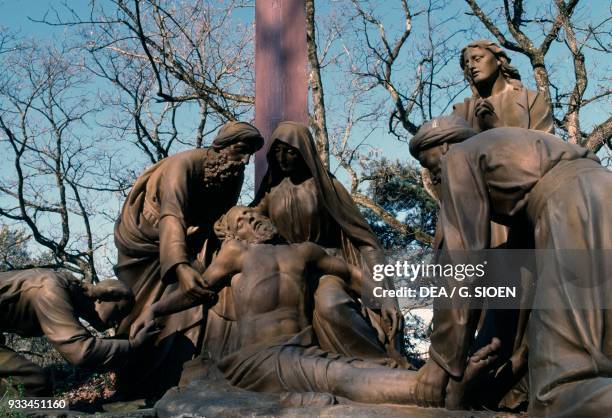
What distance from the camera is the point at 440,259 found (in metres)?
3.99

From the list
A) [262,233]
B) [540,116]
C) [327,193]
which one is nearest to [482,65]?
[540,116]

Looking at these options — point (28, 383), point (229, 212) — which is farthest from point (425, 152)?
point (28, 383)

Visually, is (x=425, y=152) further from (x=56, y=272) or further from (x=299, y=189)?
(x=56, y=272)

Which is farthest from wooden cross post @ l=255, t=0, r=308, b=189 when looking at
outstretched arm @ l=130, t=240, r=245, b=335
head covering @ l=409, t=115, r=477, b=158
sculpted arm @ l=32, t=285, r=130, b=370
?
head covering @ l=409, t=115, r=477, b=158

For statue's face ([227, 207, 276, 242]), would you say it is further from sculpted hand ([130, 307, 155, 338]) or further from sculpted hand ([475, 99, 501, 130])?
sculpted hand ([475, 99, 501, 130])

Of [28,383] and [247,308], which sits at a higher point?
[247,308]

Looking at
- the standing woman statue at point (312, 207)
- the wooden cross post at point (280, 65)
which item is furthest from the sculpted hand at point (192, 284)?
the wooden cross post at point (280, 65)

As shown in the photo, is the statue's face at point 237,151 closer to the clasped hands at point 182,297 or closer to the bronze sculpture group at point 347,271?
the bronze sculpture group at point 347,271

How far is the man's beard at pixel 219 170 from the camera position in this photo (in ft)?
19.9

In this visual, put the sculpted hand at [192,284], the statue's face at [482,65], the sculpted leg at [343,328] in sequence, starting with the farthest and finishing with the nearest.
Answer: the statue's face at [482,65]
the sculpted hand at [192,284]
the sculpted leg at [343,328]

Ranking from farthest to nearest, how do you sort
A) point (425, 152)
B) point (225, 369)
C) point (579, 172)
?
point (225, 369)
point (425, 152)
point (579, 172)

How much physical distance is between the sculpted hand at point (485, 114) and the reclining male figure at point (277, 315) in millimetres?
1493

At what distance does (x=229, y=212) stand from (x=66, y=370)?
3277 millimetres

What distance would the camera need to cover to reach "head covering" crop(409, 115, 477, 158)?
15.2 feet
